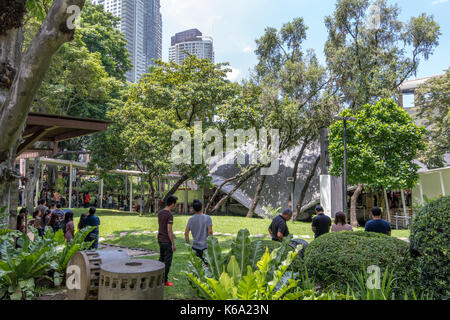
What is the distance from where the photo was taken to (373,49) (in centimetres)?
2198

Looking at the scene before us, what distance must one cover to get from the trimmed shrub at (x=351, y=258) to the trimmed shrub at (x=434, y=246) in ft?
1.23

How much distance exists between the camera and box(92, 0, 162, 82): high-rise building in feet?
Result: 144

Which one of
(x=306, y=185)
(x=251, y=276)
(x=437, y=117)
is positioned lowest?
(x=251, y=276)

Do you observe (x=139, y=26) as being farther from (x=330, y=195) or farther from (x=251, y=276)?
(x=251, y=276)

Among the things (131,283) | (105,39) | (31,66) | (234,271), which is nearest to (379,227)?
(234,271)

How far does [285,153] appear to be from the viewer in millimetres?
27031

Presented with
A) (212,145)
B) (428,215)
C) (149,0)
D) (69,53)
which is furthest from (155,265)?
(149,0)

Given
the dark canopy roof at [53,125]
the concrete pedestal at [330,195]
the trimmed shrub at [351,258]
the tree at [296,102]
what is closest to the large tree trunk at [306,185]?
the tree at [296,102]

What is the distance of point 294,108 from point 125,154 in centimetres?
1094

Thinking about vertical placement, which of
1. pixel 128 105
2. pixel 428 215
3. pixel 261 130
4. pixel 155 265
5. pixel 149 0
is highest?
pixel 149 0

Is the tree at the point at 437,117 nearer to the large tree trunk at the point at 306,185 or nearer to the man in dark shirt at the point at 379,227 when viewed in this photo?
the large tree trunk at the point at 306,185

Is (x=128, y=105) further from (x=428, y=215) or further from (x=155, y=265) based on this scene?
(x=428, y=215)

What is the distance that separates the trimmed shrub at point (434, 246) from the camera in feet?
12.6

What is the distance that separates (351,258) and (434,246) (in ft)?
4.47
